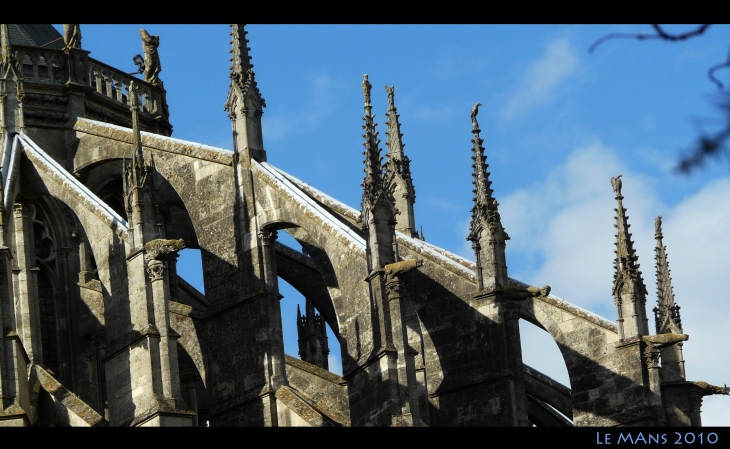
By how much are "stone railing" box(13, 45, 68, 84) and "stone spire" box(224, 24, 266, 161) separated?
437cm

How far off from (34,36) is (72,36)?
8.55ft

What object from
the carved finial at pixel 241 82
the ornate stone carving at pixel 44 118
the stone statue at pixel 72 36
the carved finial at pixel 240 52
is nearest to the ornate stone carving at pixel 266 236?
the carved finial at pixel 241 82

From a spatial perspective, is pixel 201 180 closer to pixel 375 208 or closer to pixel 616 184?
pixel 375 208

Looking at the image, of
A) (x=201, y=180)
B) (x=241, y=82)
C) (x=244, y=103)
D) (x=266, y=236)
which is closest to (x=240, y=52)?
(x=241, y=82)

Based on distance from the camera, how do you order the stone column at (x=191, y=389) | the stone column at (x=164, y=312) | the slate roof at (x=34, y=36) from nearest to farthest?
the stone column at (x=164, y=312) < the stone column at (x=191, y=389) < the slate roof at (x=34, y=36)

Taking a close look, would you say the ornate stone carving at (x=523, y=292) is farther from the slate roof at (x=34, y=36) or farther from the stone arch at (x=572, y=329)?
the slate roof at (x=34, y=36)

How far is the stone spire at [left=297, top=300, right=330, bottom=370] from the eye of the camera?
111 feet

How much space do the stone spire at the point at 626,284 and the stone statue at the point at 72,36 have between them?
1038 centimetres

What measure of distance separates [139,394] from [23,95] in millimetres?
7488

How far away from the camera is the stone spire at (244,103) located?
1120 inches

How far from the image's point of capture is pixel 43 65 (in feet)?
104

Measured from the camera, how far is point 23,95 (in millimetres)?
28625
